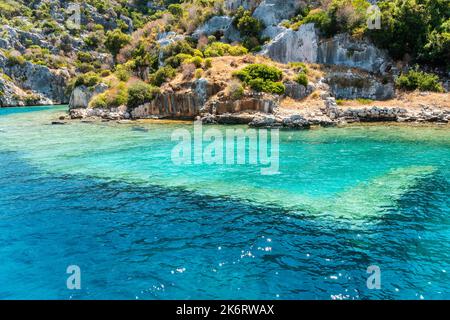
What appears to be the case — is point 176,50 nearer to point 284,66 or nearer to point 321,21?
point 284,66

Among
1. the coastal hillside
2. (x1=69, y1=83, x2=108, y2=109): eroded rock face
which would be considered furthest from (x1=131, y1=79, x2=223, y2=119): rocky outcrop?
(x1=69, y1=83, x2=108, y2=109): eroded rock face

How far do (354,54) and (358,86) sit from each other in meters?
5.68

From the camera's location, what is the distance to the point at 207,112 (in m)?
48.8

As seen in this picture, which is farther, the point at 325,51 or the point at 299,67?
the point at 325,51

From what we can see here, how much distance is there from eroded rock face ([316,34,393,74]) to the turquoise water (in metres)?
25.6

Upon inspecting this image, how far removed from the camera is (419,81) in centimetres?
4853

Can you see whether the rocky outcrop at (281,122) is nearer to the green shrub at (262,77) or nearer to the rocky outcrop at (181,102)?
the green shrub at (262,77)

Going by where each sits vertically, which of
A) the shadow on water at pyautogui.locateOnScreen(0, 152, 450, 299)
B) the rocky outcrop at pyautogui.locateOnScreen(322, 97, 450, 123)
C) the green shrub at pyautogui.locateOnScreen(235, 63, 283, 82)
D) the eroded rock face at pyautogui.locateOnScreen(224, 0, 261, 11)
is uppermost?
the eroded rock face at pyautogui.locateOnScreen(224, 0, 261, 11)

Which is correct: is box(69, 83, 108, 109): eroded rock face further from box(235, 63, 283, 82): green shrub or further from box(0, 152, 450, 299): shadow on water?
box(0, 152, 450, 299): shadow on water

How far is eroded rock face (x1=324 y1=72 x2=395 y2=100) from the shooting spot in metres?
49.7

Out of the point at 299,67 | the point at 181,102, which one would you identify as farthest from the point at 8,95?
the point at 299,67

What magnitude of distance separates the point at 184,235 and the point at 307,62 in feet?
148

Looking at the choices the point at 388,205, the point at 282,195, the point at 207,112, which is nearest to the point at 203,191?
the point at 282,195

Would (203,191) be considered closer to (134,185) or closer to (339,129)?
(134,185)
